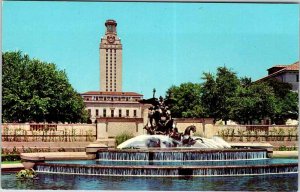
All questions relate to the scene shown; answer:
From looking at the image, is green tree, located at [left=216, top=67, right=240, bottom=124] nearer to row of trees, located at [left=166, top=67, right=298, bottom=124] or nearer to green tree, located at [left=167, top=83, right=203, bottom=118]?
row of trees, located at [left=166, top=67, right=298, bottom=124]

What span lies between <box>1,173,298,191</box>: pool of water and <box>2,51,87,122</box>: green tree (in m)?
10.6

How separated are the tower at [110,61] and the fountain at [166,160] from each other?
2.92 metres

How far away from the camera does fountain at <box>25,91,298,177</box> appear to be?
1468 centimetres

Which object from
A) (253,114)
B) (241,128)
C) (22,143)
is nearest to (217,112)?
(253,114)

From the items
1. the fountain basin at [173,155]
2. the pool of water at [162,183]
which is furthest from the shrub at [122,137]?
the pool of water at [162,183]

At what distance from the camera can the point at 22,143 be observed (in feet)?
82.0

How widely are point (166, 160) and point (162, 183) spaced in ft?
9.50

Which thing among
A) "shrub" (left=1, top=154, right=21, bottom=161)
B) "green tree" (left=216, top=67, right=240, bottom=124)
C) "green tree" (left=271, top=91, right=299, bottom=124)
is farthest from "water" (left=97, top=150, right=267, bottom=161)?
"green tree" (left=216, top=67, right=240, bottom=124)

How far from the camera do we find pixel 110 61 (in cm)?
3328

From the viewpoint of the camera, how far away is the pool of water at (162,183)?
13477mm

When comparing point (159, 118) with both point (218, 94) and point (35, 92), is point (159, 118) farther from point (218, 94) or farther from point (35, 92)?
point (218, 94)

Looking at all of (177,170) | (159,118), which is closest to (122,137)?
(159,118)

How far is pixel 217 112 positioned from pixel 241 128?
5189 mm

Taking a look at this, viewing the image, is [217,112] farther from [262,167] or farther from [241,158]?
[262,167]
